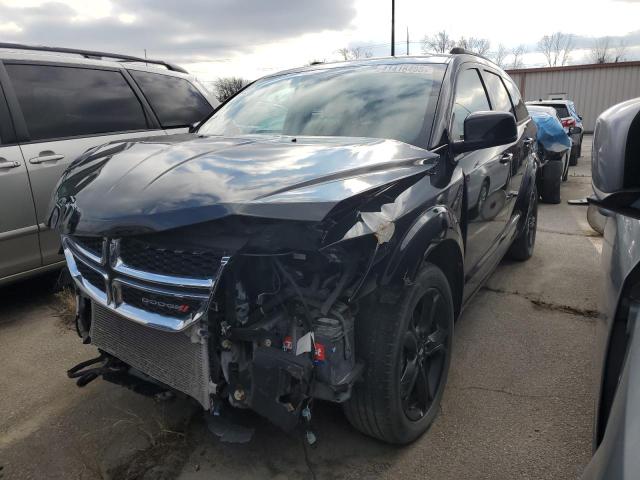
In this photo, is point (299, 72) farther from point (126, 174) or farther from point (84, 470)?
point (84, 470)

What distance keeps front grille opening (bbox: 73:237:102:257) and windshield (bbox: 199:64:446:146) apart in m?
1.19

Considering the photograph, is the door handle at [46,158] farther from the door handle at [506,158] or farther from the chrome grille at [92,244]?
the door handle at [506,158]

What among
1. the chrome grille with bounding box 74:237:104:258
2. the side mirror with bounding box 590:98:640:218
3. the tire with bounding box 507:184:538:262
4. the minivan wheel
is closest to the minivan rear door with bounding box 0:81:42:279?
the chrome grille with bounding box 74:237:104:258

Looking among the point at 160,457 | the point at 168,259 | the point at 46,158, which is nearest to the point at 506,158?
the point at 168,259

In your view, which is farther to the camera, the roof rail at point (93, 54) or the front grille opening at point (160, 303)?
the roof rail at point (93, 54)

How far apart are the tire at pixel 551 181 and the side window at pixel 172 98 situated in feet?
17.3

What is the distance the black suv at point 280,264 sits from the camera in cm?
178

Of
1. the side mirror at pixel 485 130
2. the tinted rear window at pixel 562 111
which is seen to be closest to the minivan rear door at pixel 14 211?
the side mirror at pixel 485 130

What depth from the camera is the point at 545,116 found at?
9.17 m

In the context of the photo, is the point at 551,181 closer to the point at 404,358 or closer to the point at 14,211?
the point at 404,358

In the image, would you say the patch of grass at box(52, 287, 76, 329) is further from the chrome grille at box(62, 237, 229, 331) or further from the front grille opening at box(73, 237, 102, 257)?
the chrome grille at box(62, 237, 229, 331)

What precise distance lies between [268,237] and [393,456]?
50.3 inches

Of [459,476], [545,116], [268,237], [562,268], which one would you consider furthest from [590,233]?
[268,237]

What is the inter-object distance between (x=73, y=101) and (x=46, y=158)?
69 cm
